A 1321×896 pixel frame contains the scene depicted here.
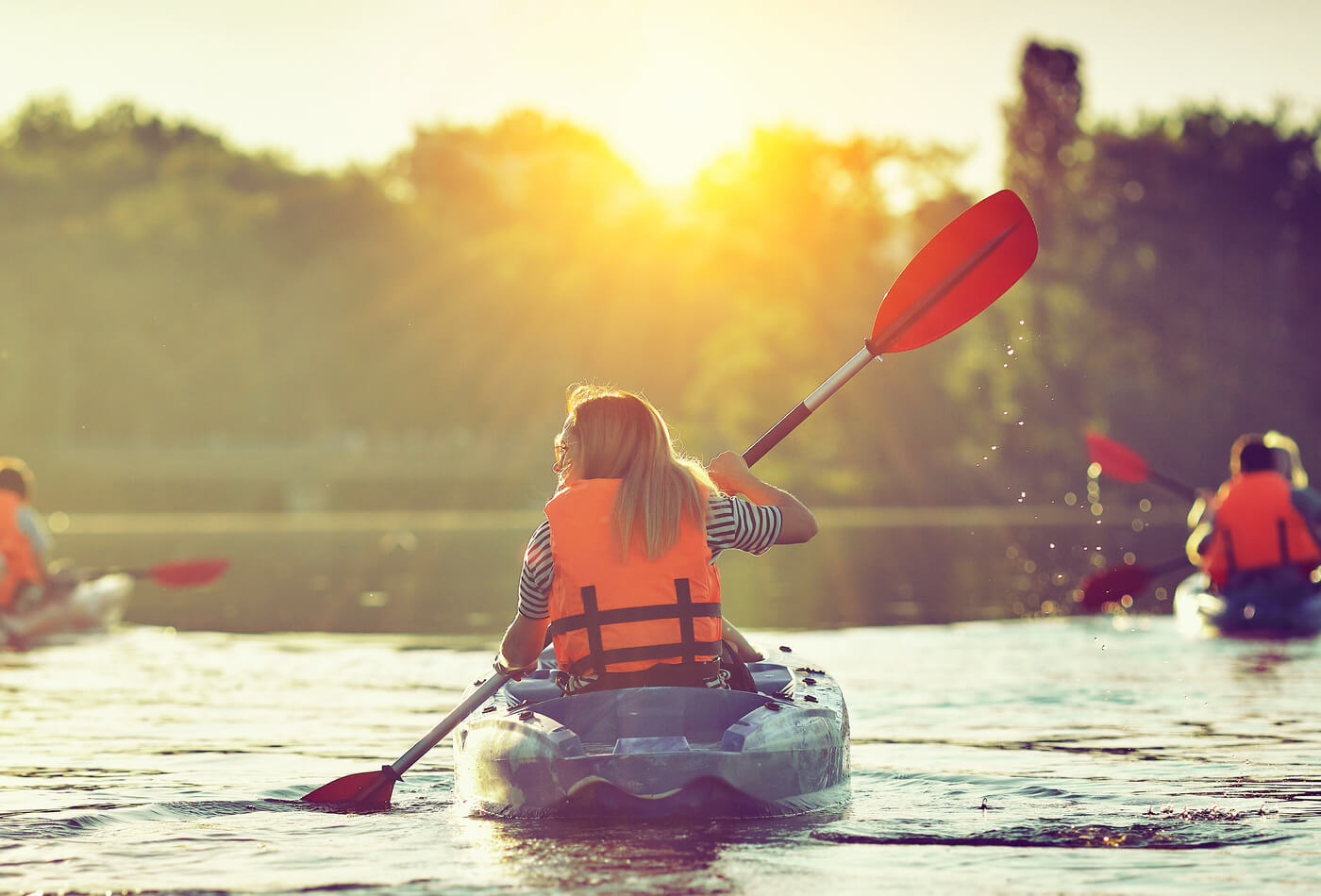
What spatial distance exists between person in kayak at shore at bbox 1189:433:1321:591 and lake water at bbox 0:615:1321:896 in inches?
27.1

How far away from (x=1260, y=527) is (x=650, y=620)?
755 centimetres

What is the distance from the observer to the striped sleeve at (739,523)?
5.36m

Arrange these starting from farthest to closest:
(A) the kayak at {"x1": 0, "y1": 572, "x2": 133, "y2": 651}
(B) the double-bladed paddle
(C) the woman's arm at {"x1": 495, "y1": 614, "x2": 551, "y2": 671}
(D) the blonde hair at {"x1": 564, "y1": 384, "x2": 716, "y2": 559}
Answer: (A) the kayak at {"x1": 0, "y1": 572, "x2": 133, "y2": 651} → (B) the double-bladed paddle → (C) the woman's arm at {"x1": 495, "y1": 614, "x2": 551, "y2": 671} → (D) the blonde hair at {"x1": 564, "y1": 384, "x2": 716, "y2": 559}

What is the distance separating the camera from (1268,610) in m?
11.7

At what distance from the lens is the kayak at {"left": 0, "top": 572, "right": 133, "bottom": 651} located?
12.6 meters

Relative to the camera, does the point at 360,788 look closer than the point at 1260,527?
Yes

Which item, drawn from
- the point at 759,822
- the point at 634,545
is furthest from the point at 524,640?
the point at 759,822

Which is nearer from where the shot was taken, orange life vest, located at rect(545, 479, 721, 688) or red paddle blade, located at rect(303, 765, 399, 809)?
orange life vest, located at rect(545, 479, 721, 688)

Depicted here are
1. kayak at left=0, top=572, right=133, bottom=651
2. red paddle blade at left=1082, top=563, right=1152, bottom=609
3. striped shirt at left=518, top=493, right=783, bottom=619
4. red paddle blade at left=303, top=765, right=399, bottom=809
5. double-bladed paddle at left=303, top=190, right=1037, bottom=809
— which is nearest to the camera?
striped shirt at left=518, top=493, right=783, bottom=619

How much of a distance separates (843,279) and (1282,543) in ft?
98.5

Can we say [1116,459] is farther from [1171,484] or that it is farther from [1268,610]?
Result: [1268,610]

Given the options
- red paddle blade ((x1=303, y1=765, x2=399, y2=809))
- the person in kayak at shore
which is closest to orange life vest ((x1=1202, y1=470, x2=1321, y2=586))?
the person in kayak at shore

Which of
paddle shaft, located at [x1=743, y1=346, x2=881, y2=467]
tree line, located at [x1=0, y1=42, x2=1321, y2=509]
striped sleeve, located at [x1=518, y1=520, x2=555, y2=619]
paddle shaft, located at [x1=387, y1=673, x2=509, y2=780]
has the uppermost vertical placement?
tree line, located at [x1=0, y1=42, x2=1321, y2=509]

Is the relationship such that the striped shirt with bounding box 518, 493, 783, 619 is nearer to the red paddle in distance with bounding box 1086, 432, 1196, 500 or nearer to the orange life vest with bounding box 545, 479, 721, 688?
the orange life vest with bounding box 545, 479, 721, 688
